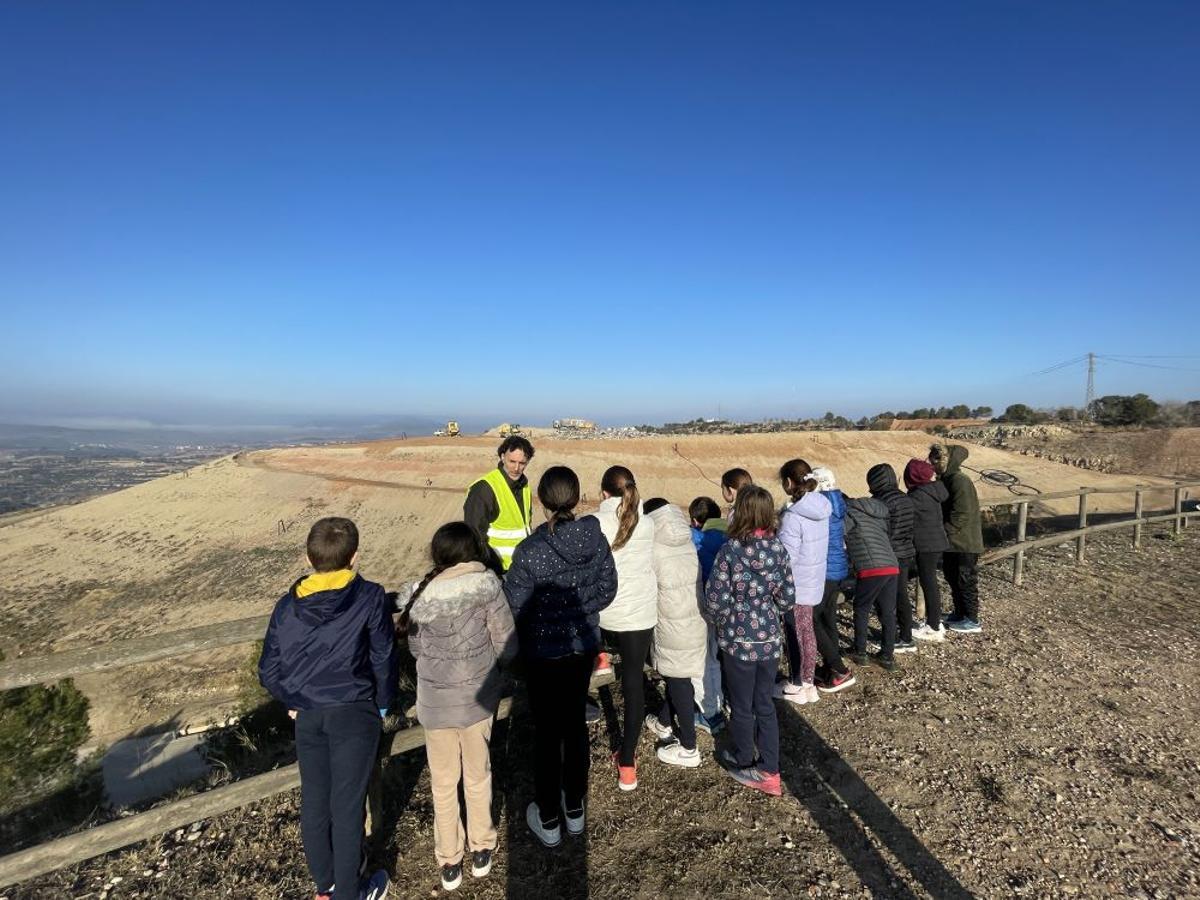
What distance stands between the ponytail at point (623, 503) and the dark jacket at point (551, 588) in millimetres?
347

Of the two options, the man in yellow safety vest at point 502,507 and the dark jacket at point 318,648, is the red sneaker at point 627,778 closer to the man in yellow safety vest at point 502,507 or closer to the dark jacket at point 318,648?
the man in yellow safety vest at point 502,507

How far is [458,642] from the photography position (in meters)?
2.83

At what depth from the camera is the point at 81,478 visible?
77.3m

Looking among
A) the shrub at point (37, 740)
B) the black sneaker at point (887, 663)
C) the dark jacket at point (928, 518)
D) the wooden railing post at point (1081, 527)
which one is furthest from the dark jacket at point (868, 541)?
the shrub at point (37, 740)

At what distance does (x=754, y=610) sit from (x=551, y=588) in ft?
4.45

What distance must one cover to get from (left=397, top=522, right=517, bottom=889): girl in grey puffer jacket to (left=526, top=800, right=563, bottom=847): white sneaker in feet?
1.17

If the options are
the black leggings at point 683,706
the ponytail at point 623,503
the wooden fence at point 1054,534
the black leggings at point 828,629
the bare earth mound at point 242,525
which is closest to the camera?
the ponytail at point 623,503

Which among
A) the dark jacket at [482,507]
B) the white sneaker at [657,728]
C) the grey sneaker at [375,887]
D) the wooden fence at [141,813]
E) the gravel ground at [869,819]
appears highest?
the dark jacket at [482,507]

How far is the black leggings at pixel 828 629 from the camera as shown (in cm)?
487

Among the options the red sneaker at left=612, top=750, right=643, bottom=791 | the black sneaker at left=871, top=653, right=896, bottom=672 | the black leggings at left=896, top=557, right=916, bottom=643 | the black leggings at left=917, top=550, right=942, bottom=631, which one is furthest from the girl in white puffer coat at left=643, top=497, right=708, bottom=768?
the black leggings at left=917, top=550, right=942, bottom=631

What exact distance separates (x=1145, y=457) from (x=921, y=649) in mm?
27796

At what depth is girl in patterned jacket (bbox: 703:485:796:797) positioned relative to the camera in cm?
357

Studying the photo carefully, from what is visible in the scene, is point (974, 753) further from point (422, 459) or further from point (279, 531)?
point (422, 459)

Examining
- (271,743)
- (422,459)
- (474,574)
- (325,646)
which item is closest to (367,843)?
(325,646)
